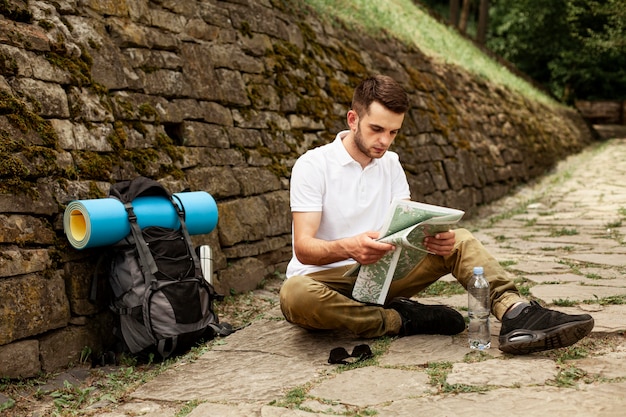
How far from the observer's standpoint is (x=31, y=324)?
3.49 metres

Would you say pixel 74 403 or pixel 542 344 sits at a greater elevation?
pixel 542 344

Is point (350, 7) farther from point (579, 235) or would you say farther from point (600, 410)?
point (600, 410)

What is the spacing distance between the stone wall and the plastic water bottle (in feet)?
6.42

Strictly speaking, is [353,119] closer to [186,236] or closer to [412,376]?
[186,236]

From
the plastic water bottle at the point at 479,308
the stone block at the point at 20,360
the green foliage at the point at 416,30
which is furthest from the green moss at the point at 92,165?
the green foliage at the point at 416,30

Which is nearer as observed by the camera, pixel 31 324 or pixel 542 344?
pixel 542 344

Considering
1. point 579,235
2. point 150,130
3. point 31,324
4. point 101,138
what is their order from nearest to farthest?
point 31,324 < point 101,138 < point 150,130 < point 579,235

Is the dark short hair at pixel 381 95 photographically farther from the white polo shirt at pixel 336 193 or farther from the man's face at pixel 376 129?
the white polo shirt at pixel 336 193

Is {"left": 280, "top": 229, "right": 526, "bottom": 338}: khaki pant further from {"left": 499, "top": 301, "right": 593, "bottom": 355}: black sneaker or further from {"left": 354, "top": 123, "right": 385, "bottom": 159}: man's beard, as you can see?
{"left": 354, "top": 123, "right": 385, "bottom": 159}: man's beard

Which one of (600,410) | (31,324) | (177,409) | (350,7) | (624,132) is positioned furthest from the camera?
(624,132)

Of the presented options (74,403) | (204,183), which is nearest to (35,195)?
(74,403)

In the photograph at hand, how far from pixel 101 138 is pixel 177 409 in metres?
1.94

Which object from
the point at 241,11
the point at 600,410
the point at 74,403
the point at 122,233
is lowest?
the point at 74,403

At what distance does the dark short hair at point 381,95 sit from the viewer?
3426mm
